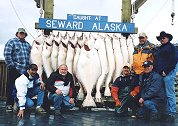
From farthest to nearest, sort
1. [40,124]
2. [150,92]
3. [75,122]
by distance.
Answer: [150,92]
[75,122]
[40,124]

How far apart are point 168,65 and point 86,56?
159 cm

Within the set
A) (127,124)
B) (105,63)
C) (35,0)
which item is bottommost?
(127,124)

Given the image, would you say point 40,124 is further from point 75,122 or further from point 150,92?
point 150,92

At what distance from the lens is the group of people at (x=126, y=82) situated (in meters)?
5.68

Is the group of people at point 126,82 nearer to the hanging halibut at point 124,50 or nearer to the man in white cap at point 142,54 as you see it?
the man in white cap at point 142,54

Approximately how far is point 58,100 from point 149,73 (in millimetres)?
1528

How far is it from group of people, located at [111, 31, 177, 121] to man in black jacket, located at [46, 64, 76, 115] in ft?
2.42

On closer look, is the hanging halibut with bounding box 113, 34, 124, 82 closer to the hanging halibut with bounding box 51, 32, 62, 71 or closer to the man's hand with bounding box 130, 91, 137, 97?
the man's hand with bounding box 130, 91, 137, 97

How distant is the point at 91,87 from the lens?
6.52 m

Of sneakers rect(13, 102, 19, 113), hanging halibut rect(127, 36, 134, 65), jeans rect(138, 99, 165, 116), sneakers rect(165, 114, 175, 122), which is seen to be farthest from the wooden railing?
sneakers rect(165, 114, 175, 122)

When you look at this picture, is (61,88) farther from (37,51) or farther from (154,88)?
(154,88)

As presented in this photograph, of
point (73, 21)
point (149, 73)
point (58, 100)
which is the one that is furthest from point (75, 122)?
point (73, 21)

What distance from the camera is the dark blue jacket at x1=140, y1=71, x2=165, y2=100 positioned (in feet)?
18.5

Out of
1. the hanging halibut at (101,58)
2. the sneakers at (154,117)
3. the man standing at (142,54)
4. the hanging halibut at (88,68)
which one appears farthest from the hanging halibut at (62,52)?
the sneakers at (154,117)
